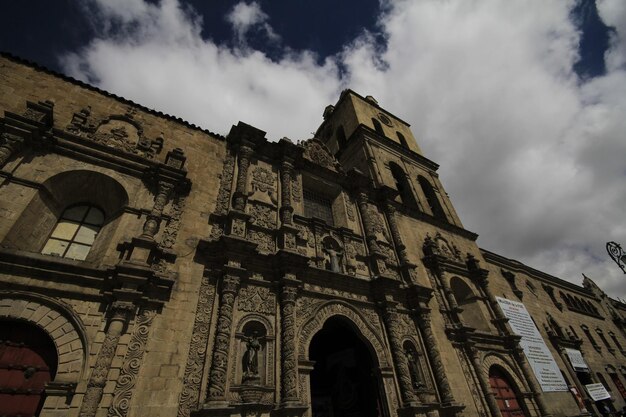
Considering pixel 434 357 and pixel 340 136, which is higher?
pixel 340 136

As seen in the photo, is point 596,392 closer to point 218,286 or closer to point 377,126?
point 377,126

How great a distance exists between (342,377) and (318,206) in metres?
6.11

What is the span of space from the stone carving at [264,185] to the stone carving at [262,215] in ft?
1.04

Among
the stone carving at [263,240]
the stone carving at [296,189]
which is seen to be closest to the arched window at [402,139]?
the stone carving at [296,189]

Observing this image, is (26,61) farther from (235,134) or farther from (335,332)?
(335,332)

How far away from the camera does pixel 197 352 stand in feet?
20.4

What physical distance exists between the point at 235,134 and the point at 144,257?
5550 millimetres

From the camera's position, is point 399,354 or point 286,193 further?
point 286,193

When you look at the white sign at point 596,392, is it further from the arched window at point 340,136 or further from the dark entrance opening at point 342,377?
the arched window at point 340,136

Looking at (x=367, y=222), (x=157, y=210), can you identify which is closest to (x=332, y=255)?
(x=367, y=222)

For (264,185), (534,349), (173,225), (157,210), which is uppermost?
(264,185)

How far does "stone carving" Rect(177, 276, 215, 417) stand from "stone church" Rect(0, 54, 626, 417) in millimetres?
28

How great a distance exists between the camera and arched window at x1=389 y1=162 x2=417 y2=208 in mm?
15972

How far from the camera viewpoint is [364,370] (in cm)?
902
